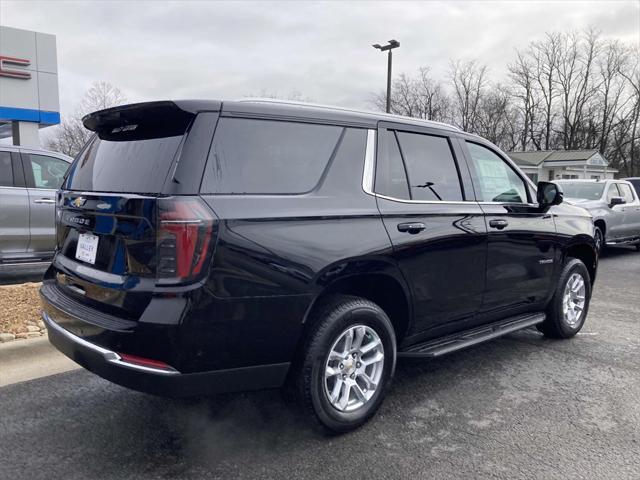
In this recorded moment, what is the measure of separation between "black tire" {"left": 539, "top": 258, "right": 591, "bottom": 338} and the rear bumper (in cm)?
312

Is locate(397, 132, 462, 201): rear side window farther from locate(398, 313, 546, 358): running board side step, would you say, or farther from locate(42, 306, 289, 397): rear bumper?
locate(42, 306, 289, 397): rear bumper

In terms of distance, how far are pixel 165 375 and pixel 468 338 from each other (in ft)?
7.46

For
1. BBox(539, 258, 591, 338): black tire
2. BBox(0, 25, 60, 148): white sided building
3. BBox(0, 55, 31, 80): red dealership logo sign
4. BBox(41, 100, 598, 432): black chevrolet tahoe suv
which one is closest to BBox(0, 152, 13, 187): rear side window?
BBox(41, 100, 598, 432): black chevrolet tahoe suv

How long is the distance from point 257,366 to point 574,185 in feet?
36.5

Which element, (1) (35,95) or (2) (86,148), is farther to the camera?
(1) (35,95)

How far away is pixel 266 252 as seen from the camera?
2.66 metres

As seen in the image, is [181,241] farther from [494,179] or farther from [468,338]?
[494,179]

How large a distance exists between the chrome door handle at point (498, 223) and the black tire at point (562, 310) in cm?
120

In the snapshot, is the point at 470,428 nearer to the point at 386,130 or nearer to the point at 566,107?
the point at 386,130

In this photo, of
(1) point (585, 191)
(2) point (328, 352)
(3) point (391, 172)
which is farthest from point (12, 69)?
(2) point (328, 352)

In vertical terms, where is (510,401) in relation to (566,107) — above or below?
below

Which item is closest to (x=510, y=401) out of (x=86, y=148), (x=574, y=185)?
(x=86, y=148)

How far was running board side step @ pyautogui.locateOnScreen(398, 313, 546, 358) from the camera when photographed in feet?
11.6

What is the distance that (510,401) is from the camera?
12.0 feet
